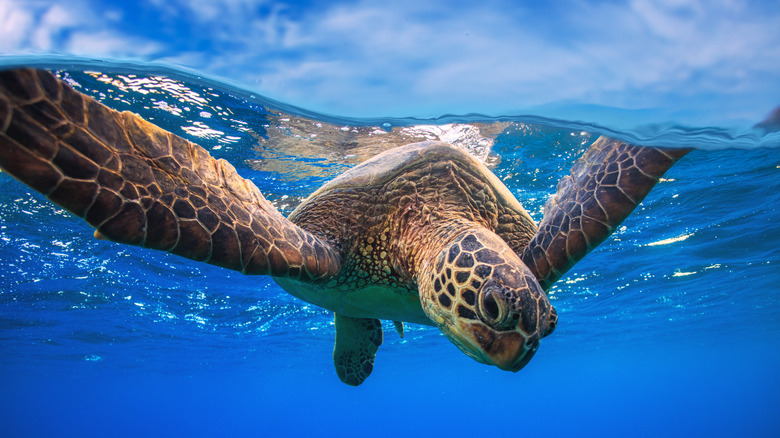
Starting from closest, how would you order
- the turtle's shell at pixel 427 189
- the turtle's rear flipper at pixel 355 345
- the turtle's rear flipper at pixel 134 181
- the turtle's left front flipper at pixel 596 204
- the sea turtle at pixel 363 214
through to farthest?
the turtle's rear flipper at pixel 134 181
the sea turtle at pixel 363 214
the turtle's left front flipper at pixel 596 204
the turtle's shell at pixel 427 189
the turtle's rear flipper at pixel 355 345

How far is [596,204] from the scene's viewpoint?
129 inches

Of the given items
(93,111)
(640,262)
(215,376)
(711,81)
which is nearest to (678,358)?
(640,262)

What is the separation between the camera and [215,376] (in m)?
39.9

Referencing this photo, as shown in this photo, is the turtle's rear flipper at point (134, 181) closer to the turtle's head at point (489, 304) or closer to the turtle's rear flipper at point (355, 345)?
the turtle's head at point (489, 304)

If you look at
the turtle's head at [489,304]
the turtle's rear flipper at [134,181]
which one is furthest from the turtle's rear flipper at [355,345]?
the turtle's head at [489,304]

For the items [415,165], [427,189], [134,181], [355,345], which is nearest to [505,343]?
[427,189]

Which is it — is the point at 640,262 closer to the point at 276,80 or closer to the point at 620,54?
the point at 620,54

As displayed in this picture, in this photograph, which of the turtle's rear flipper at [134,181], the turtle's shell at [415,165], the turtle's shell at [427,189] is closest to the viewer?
the turtle's rear flipper at [134,181]

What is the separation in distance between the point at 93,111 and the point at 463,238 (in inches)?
96.2

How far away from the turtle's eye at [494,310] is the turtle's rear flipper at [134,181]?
136 cm

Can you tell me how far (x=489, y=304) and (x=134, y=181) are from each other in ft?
7.31

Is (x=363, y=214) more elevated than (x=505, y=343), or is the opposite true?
(x=363, y=214)

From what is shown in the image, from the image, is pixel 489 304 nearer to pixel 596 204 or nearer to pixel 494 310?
pixel 494 310

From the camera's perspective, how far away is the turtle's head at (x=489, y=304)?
2.31 m
